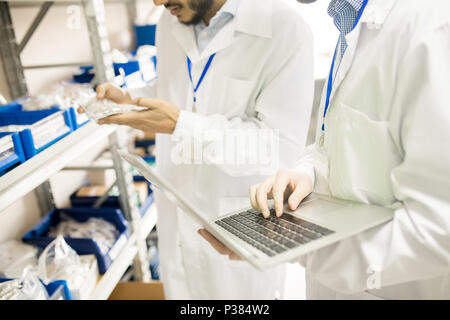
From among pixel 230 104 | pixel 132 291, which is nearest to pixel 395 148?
pixel 230 104

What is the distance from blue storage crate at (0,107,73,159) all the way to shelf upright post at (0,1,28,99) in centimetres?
47

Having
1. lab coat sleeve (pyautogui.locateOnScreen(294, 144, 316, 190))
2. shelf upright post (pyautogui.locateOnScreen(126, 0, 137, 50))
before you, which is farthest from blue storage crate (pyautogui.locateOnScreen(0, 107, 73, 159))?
shelf upright post (pyautogui.locateOnScreen(126, 0, 137, 50))

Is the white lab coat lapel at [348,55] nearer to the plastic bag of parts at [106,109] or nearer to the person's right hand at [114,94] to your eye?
the plastic bag of parts at [106,109]

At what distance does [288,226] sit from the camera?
713 millimetres

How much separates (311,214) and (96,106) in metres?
0.89

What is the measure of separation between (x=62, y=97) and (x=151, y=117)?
0.54 meters

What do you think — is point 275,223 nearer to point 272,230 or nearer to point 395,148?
point 272,230

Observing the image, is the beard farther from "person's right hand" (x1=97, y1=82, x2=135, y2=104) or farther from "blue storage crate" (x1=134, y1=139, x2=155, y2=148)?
"blue storage crate" (x1=134, y1=139, x2=155, y2=148)

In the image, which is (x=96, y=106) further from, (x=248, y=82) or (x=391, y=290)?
(x=391, y=290)

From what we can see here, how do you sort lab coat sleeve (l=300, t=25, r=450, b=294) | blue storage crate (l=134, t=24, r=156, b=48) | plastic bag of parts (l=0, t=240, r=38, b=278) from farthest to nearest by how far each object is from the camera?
1. blue storage crate (l=134, t=24, r=156, b=48)
2. plastic bag of parts (l=0, t=240, r=38, b=278)
3. lab coat sleeve (l=300, t=25, r=450, b=294)

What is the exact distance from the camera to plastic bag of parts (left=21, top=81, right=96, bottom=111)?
50.4 inches

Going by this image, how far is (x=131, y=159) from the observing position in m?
0.93

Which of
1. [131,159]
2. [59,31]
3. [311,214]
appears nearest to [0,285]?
[131,159]

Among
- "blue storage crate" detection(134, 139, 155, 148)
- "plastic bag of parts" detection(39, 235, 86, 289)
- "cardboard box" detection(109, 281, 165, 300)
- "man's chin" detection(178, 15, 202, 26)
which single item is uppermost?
"man's chin" detection(178, 15, 202, 26)
